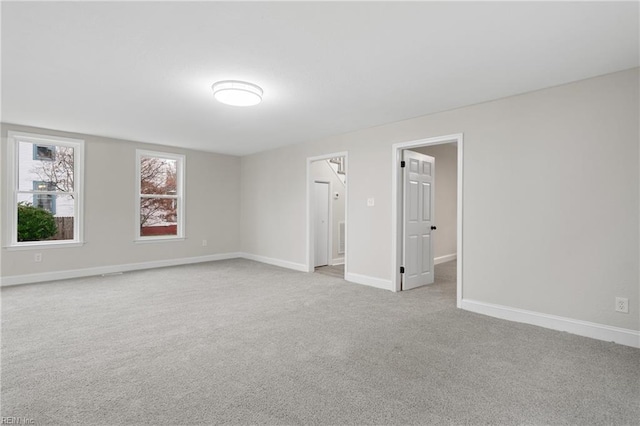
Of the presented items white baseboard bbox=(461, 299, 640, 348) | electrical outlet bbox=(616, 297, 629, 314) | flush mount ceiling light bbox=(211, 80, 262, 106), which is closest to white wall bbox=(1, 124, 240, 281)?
flush mount ceiling light bbox=(211, 80, 262, 106)

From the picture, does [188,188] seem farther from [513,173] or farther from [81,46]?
[513,173]

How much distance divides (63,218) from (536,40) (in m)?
6.66

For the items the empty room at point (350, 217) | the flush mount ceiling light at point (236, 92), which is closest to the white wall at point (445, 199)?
the empty room at point (350, 217)

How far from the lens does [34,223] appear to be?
16.4ft

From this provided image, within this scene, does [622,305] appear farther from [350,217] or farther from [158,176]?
[158,176]

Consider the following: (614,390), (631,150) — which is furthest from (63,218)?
(631,150)

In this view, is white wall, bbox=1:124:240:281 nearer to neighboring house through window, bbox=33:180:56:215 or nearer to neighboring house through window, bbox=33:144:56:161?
neighboring house through window, bbox=33:144:56:161

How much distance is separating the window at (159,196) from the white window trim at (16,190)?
0.88m

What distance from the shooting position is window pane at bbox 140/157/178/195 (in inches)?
243

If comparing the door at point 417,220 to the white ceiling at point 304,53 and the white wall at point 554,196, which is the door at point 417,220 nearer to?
the white wall at point 554,196

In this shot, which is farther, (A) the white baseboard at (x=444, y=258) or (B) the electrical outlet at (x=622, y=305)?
(A) the white baseboard at (x=444, y=258)

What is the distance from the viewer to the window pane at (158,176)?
6.16 meters

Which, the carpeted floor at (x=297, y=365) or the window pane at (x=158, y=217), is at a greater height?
the window pane at (x=158, y=217)

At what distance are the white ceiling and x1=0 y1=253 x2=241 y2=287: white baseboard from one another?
2.45 metres
